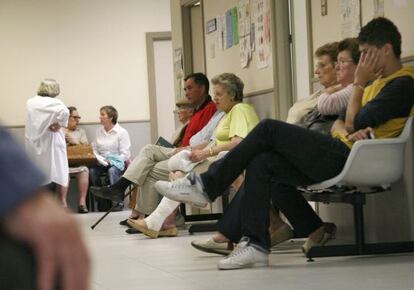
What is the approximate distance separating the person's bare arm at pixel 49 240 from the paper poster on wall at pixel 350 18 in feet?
13.3

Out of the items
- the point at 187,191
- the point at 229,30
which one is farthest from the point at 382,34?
the point at 229,30

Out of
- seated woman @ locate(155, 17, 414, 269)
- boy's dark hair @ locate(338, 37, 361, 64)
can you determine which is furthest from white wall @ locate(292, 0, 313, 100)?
seated woman @ locate(155, 17, 414, 269)

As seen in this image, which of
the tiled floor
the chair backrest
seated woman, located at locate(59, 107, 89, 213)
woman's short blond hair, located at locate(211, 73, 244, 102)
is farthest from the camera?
seated woman, located at locate(59, 107, 89, 213)

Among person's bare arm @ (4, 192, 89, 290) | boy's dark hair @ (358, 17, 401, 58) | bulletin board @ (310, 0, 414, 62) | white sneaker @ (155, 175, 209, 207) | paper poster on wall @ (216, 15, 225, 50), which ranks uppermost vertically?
paper poster on wall @ (216, 15, 225, 50)

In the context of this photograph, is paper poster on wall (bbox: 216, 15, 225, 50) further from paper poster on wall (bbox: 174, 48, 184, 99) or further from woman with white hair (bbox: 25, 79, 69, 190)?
woman with white hair (bbox: 25, 79, 69, 190)

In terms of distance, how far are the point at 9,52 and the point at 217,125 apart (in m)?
5.36

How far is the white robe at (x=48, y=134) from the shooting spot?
8531 mm

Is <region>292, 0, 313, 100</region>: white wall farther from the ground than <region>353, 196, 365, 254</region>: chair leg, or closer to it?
farther from the ground

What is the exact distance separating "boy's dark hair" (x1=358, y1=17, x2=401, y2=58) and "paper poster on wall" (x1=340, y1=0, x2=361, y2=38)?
0.74 meters

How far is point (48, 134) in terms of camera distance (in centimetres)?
868

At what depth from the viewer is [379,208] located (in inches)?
172

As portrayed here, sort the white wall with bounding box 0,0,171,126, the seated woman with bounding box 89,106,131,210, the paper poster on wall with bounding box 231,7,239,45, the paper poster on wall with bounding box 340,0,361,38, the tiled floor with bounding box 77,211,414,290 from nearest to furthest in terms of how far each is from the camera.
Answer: the tiled floor with bounding box 77,211,414,290
the paper poster on wall with bounding box 340,0,361,38
the paper poster on wall with bounding box 231,7,239,45
the seated woman with bounding box 89,106,131,210
the white wall with bounding box 0,0,171,126

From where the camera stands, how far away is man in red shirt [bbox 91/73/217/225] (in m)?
6.26

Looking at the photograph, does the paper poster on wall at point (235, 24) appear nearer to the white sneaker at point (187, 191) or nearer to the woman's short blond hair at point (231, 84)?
the woman's short blond hair at point (231, 84)
